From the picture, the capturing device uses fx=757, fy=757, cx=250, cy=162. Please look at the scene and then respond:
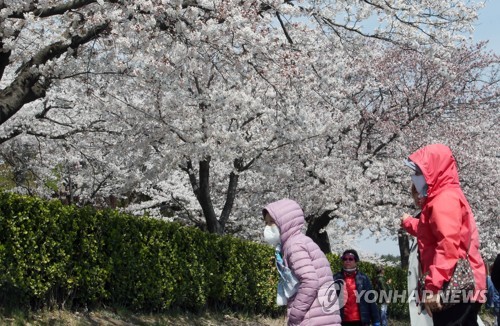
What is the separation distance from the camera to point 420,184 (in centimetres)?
466

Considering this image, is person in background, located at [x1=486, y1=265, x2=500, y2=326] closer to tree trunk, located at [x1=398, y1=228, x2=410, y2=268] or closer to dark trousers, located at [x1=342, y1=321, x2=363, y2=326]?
dark trousers, located at [x1=342, y1=321, x2=363, y2=326]

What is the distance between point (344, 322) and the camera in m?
7.96

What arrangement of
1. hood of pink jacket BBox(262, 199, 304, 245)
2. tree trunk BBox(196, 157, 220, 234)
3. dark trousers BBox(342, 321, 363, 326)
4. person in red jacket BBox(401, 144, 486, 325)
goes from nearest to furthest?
person in red jacket BBox(401, 144, 486, 325), hood of pink jacket BBox(262, 199, 304, 245), dark trousers BBox(342, 321, 363, 326), tree trunk BBox(196, 157, 220, 234)

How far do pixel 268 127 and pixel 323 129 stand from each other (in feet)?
4.26

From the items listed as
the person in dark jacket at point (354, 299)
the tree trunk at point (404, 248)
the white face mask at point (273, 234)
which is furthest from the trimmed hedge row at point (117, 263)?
the tree trunk at point (404, 248)

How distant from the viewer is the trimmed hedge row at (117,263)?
350 inches

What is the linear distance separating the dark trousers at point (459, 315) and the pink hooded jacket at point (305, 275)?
3.36 feet

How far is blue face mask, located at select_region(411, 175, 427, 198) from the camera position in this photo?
4625 millimetres

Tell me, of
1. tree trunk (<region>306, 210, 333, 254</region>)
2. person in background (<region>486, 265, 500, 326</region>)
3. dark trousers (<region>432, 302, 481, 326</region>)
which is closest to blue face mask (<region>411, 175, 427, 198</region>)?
dark trousers (<region>432, 302, 481, 326</region>)

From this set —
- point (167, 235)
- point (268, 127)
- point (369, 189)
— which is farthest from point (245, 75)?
point (369, 189)

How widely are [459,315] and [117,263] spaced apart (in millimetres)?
7167

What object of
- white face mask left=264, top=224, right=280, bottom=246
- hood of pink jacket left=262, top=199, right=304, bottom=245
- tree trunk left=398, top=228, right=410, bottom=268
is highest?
tree trunk left=398, top=228, right=410, bottom=268

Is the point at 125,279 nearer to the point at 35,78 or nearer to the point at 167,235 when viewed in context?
the point at 167,235

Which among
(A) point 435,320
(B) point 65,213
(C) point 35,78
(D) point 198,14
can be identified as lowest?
(A) point 435,320
